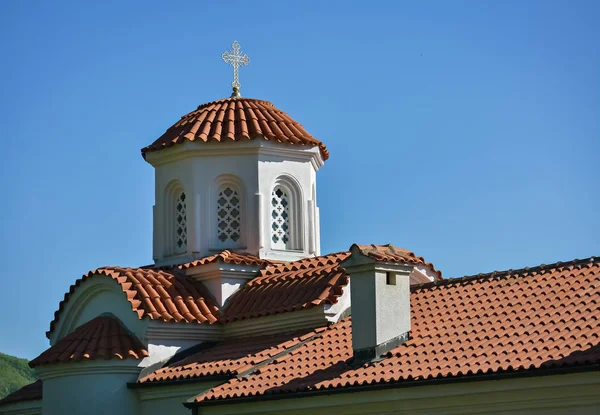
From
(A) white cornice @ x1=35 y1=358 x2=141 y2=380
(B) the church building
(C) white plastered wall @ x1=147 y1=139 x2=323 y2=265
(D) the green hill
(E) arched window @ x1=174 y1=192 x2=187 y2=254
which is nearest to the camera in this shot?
(B) the church building

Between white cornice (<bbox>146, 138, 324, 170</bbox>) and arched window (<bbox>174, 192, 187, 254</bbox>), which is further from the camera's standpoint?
arched window (<bbox>174, 192, 187, 254</bbox>)

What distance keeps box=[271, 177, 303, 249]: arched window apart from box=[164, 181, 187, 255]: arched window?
1960 millimetres

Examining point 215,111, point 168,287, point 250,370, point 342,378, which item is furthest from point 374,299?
point 215,111

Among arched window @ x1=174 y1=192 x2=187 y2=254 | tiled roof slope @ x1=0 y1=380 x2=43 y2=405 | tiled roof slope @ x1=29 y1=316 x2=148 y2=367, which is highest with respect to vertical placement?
arched window @ x1=174 y1=192 x2=187 y2=254

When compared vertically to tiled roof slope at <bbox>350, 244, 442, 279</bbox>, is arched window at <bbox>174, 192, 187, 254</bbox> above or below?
above

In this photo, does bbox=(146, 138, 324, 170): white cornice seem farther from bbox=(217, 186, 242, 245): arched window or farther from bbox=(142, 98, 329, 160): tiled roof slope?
bbox=(217, 186, 242, 245): arched window

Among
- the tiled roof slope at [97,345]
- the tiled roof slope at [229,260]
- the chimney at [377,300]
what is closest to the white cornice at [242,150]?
the tiled roof slope at [229,260]

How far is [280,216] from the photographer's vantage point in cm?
2584

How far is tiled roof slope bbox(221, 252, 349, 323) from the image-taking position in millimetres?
21953

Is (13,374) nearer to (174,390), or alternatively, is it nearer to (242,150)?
(242,150)

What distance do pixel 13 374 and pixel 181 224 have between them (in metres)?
45.1

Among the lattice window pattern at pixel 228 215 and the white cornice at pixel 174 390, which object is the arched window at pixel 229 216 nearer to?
the lattice window pattern at pixel 228 215

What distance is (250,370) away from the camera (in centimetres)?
2053

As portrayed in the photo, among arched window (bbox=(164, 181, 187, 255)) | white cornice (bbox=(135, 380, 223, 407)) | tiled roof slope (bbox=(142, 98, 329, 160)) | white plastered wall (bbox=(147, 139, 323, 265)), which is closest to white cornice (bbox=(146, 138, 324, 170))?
white plastered wall (bbox=(147, 139, 323, 265))
